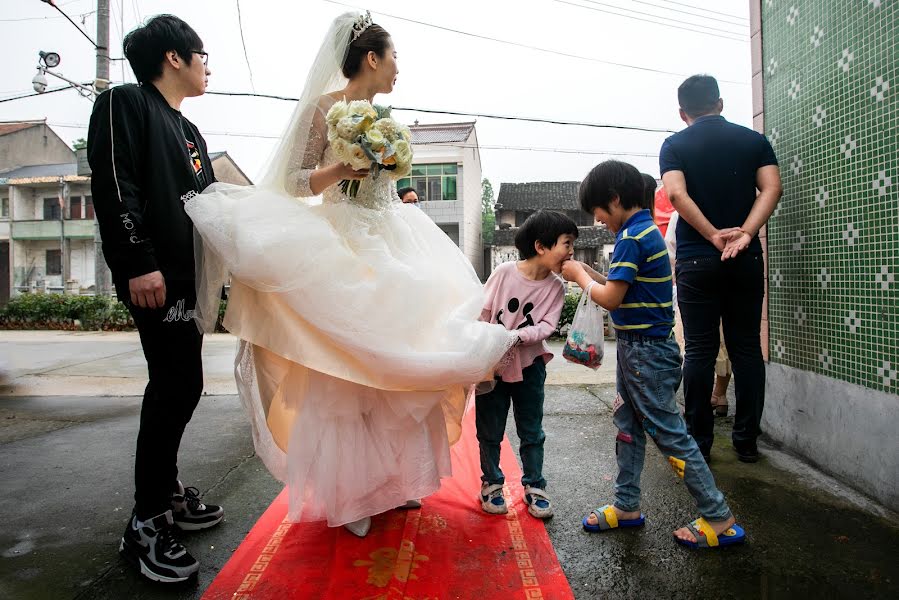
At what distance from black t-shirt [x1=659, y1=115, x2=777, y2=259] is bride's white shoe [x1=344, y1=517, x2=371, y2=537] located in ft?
6.59

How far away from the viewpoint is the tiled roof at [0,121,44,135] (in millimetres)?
29062

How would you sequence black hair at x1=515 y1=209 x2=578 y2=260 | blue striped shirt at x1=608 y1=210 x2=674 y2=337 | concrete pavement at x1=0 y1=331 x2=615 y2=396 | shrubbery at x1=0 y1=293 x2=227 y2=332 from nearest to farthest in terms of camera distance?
blue striped shirt at x1=608 y1=210 x2=674 y2=337, black hair at x1=515 y1=209 x2=578 y2=260, concrete pavement at x1=0 y1=331 x2=615 y2=396, shrubbery at x1=0 y1=293 x2=227 y2=332

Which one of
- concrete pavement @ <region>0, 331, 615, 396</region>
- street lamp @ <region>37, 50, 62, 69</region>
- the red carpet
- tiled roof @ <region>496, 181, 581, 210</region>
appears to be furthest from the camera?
tiled roof @ <region>496, 181, 581, 210</region>

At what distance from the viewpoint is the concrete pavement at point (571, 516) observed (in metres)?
1.78

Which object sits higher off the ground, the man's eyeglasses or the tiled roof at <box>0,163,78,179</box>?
the tiled roof at <box>0,163,78,179</box>

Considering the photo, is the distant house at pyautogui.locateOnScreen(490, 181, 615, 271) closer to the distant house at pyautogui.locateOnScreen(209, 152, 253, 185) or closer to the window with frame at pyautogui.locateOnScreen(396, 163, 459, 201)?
the window with frame at pyautogui.locateOnScreen(396, 163, 459, 201)

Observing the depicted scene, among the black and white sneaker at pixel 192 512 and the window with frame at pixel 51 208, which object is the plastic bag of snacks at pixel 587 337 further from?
Answer: the window with frame at pixel 51 208

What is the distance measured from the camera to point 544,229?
2.30 metres

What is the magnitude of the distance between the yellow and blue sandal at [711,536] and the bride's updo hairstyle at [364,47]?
2251 mm

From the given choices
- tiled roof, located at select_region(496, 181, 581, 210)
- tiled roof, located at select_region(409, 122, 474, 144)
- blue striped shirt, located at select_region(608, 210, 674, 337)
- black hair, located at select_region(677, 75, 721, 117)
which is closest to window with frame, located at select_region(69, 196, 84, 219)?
tiled roof, located at select_region(409, 122, 474, 144)

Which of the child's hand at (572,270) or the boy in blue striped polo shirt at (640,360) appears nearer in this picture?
the boy in blue striped polo shirt at (640,360)

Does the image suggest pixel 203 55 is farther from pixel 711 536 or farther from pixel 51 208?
pixel 51 208

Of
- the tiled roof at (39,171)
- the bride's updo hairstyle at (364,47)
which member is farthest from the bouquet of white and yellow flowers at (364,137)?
the tiled roof at (39,171)

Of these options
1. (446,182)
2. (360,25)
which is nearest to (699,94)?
(360,25)
